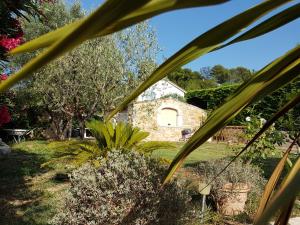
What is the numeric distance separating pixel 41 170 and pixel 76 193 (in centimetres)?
692

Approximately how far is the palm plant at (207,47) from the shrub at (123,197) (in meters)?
2.96

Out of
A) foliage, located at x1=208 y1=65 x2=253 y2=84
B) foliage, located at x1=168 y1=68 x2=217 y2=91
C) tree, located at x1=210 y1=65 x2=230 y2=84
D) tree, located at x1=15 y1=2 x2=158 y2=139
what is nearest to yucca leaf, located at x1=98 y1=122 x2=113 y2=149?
tree, located at x1=15 y1=2 x2=158 y2=139

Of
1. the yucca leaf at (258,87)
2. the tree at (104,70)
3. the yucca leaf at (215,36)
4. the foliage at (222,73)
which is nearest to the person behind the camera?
the yucca leaf at (215,36)

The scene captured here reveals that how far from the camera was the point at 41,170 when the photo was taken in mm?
10688

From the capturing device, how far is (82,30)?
44 centimetres

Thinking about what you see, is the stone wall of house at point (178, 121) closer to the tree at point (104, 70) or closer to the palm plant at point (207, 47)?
the tree at point (104, 70)

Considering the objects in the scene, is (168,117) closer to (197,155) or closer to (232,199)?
(197,155)

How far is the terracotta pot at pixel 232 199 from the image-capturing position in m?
6.53

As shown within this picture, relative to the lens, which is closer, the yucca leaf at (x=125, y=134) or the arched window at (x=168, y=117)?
the yucca leaf at (x=125, y=134)

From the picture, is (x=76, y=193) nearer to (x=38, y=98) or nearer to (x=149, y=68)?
(x=149, y=68)

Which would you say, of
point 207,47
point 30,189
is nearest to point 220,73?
point 30,189

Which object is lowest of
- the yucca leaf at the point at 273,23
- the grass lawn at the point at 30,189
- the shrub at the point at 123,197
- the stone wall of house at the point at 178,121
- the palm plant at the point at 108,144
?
the grass lawn at the point at 30,189

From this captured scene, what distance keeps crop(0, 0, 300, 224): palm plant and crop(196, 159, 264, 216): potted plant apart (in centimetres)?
566

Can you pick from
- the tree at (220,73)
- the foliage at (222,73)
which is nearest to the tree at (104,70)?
the foliage at (222,73)
